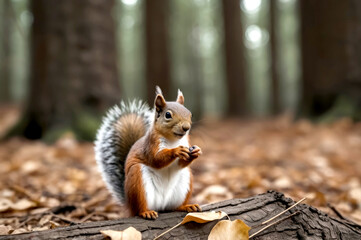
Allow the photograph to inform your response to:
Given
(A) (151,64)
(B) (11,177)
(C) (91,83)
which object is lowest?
(B) (11,177)

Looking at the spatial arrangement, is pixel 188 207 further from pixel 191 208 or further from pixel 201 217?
pixel 201 217

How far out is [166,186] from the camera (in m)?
1.90

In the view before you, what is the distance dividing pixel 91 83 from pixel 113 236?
4.11m

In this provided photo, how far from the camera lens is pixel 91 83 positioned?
17.5 ft

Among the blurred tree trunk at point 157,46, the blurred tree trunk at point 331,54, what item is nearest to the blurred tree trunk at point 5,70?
the blurred tree trunk at point 157,46

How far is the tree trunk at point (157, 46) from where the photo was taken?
8969mm

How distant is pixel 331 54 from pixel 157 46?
4187 mm

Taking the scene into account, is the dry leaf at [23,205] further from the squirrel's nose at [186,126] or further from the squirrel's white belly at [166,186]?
the squirrel's nose at [186,126]

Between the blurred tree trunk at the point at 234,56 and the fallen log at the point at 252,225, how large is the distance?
9971mm

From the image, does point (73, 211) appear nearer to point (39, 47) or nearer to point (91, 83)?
point (91, 83)

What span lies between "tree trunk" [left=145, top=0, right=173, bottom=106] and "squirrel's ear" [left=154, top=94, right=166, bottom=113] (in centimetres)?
685

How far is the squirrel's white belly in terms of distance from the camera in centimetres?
185

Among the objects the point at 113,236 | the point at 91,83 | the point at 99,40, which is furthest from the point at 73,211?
the point at 99,40

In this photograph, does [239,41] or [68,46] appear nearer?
[68,46]
